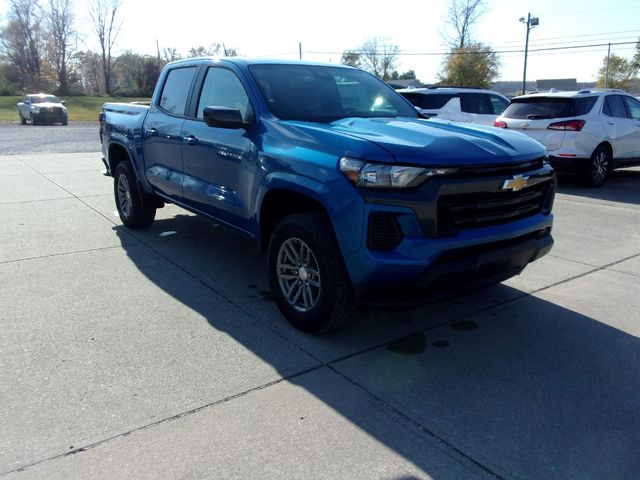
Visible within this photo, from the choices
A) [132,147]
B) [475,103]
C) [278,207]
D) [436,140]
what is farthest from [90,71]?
[436,140]

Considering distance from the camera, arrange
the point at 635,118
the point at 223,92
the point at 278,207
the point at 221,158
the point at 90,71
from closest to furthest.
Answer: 1. the point at 278,207
2. the point at 221,158
3. the point at 223,92
4. the point at 635,118
5. the point at 90,71

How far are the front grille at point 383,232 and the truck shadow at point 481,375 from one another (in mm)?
805

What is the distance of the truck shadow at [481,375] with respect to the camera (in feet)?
8.68

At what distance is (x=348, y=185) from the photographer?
324cm

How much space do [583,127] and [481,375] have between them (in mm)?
7768

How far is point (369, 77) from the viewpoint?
525cm

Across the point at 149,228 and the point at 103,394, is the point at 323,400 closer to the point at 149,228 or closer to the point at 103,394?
the point at 103,394

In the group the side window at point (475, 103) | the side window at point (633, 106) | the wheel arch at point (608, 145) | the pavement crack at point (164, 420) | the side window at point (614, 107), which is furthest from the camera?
the side window at point (475, 103)

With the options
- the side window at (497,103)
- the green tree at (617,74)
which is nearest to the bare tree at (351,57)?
the green tree at (617,74)

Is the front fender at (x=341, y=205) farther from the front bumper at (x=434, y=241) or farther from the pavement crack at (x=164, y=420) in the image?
the pavement crack at (x=164, y=420)

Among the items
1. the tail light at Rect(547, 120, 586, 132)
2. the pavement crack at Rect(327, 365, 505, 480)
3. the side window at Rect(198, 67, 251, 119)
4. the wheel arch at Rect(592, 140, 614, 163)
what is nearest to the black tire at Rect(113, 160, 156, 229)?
the side window at Rect(198, 67, 251, 119)

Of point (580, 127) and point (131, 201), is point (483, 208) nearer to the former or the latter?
point (131, 201)

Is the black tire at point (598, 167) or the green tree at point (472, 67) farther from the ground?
the green tree at point (472, 67)

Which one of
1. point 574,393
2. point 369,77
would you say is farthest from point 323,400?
A: point 369,77
